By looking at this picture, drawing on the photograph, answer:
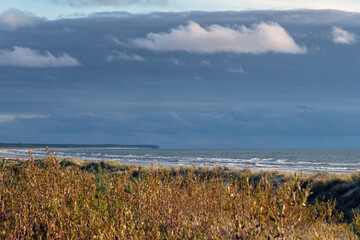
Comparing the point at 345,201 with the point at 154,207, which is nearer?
the point at 154,207

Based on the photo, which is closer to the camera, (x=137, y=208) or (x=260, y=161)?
(x=137, y=208)

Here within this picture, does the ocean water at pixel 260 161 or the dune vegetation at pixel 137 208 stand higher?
the dune vegetation at pixel 137 208

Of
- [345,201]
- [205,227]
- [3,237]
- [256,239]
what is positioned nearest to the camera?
[256,239]

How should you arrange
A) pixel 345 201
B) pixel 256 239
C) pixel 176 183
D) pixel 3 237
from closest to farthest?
pixel 256 239 → pixel 3 237 → pixel 176 183 → pixel 345 201

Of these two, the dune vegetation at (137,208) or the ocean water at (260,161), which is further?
the ocean water at (260,161)

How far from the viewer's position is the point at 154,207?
811 centimetres

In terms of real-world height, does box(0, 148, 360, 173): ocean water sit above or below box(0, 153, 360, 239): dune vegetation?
below

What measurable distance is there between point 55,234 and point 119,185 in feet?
10.9

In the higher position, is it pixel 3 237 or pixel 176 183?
pixel 176 183

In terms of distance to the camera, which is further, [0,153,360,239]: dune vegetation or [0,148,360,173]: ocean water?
[0,148,360,173]: ocean water

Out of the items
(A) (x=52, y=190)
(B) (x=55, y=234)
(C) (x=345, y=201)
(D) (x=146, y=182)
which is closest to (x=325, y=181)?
(C) (x=345, y=201)

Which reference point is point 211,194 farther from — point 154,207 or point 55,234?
point 55,234

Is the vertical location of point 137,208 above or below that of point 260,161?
above

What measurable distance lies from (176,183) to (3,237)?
4.27m
